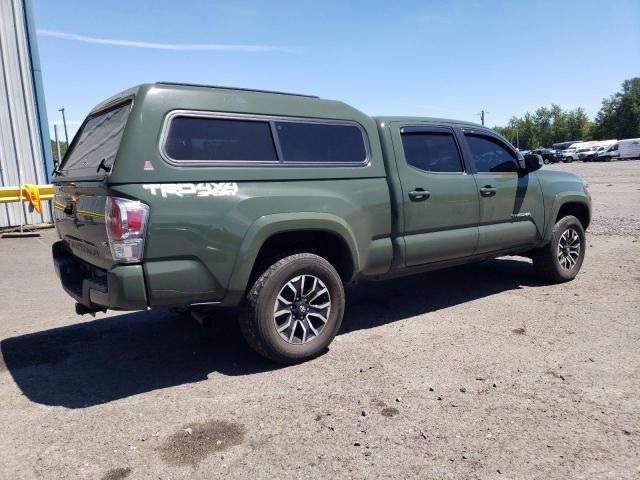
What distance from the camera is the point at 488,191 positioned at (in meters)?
5.20

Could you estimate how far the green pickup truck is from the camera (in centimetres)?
321

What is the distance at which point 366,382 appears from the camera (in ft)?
11.5

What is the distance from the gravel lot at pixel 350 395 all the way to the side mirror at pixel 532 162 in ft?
4.75

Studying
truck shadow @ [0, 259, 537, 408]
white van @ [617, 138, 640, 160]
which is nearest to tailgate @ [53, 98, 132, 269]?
truck shadow @ [0, 259, 537, 408]

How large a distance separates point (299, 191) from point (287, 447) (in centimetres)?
187

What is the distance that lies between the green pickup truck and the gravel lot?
535 millimetres

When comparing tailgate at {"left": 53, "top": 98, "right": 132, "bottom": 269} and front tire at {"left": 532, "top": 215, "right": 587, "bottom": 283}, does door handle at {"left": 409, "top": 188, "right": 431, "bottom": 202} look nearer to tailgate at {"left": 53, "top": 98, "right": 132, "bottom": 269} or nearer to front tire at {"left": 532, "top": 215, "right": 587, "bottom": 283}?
front tire at {"left": 532, "top": 215, "right": 587, "bottom": 283}

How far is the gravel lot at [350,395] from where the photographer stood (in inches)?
102

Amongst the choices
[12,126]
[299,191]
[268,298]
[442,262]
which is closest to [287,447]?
[268,298]

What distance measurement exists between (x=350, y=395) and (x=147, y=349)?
1.98 meters

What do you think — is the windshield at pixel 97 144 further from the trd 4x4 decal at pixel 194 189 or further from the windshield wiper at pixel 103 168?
the trd 4x4 decal at pixel 194 189

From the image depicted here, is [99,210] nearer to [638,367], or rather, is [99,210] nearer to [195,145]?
[195,145]

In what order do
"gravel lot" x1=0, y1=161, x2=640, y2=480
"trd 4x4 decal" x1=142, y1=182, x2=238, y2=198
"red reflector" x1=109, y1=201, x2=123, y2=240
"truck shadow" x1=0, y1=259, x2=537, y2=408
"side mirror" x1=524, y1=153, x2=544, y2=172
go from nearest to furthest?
"gravel lot" x1=0, y1=161, x2=640, y2=480 < "red reflector" x1=109, y1=201, x2=123, y2=240 < "trd 4x4 decal" x1=142, y1=182, x2=238, y2=198 < "truck shadow" x1=0, y1=259, x2=537, y2=408 < "side mirror" x1=524, y1=153, x2=544, y2=172

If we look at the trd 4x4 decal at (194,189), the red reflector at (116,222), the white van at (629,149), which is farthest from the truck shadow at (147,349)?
the white van at (629,149)
